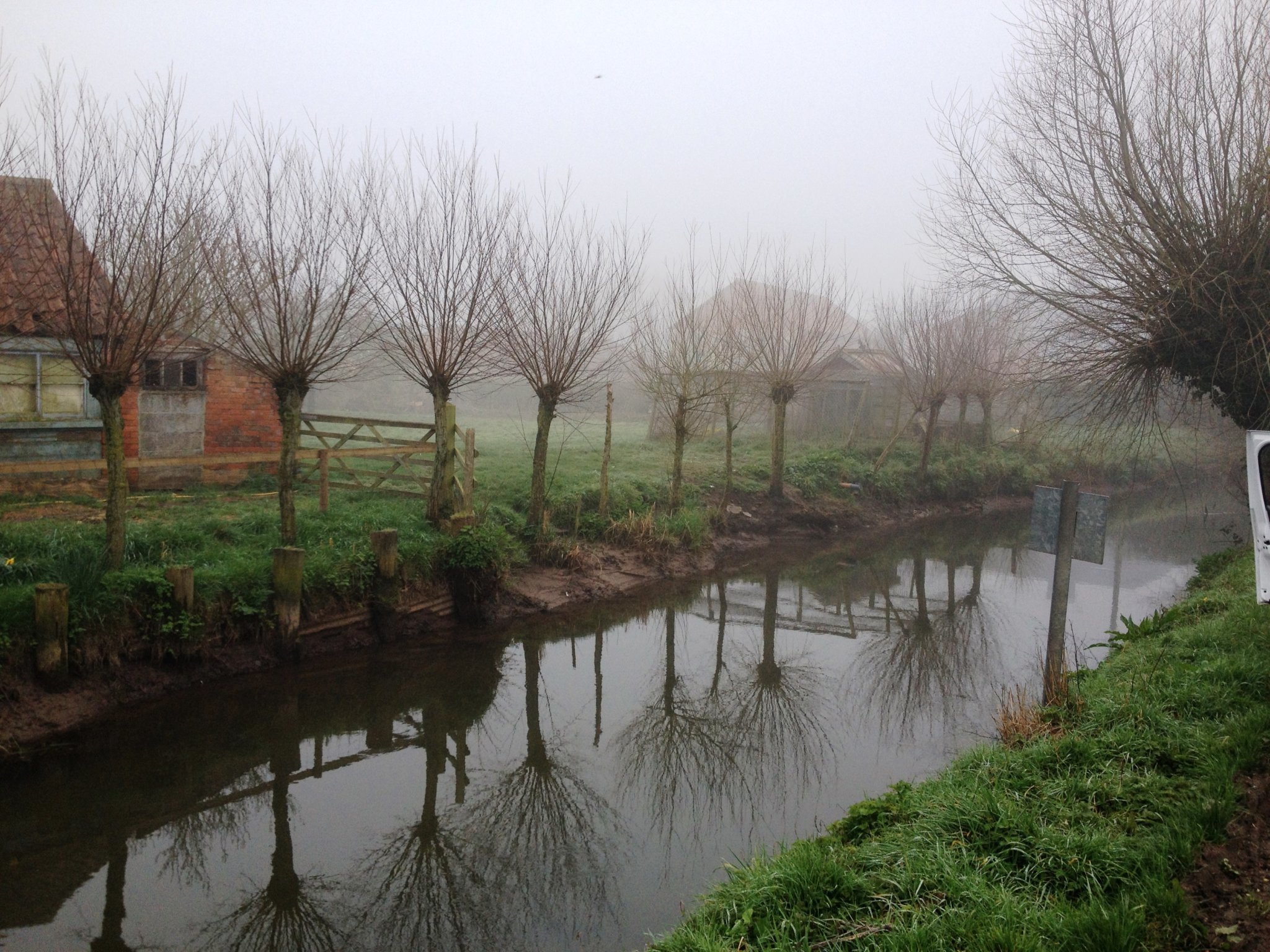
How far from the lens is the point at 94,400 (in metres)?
13.2

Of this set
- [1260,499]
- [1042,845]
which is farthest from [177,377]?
[1260,499]

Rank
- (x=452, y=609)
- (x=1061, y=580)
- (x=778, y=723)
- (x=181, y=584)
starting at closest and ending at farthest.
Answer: (x=1061, y=580) → (x=181, y=584) → (x=778, y=723) → (x=452, y=609)

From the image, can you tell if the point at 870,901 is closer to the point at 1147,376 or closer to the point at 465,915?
the point at 465,915

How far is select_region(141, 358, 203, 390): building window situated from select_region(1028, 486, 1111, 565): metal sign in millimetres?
12793

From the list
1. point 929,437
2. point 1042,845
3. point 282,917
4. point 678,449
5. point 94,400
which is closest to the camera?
point 1042,845

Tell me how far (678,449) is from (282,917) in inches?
443

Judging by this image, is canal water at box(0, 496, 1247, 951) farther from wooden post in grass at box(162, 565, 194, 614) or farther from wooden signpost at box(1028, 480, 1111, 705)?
wooden signpost at box(1028, 480, 1111, 705)

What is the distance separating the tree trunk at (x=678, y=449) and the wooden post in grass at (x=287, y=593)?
791cm

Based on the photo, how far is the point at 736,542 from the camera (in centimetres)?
1678

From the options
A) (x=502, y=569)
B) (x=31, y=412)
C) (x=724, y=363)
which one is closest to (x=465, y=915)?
(x=502, y=569)

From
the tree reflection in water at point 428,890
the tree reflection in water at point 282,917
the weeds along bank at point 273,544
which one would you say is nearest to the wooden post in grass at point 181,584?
the weeds along bank at point 273,544

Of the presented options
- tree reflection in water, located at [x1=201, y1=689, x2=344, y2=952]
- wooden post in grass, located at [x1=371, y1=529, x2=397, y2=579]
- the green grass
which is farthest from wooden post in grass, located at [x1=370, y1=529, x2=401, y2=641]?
the green grass

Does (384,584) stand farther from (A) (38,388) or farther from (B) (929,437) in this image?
(B) (929,437)

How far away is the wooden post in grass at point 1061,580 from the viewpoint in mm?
7113
